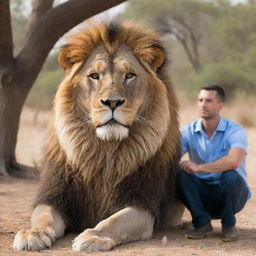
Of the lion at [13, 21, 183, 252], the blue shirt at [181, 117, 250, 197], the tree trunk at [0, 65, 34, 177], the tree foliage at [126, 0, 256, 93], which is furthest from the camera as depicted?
the tree foliage at [126, 0, 256, 93]

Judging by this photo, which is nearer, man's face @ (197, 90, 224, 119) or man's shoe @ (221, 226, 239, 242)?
man's shoe @ (221, 226, 239, 242)

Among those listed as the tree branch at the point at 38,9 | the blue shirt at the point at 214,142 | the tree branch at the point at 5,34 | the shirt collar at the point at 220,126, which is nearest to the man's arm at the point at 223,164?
the blue shirt at the point at 214,142

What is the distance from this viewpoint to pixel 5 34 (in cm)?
762

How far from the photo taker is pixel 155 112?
15.0 ft

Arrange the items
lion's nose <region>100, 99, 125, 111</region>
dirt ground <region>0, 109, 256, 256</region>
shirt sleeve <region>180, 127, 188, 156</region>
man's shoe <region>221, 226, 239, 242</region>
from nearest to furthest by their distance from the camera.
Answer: dirt ground <region>0, 109, 256, 256</region>, lion's nose <region>100, 99, 125, 111</region>, man's shoe <region>221, 226, 239, 242</region>, shirt sleeve <region>180, 127, 188, 156</region>

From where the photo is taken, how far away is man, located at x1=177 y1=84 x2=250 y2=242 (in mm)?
4699

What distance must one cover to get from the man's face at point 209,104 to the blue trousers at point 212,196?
0.49 metres

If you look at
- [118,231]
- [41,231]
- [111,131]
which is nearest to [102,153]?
[111,131]

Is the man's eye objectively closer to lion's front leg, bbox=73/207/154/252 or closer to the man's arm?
the man's arm

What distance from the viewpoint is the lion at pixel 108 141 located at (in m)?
4.46

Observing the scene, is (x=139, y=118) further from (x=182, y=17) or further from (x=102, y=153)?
(x=182, y=17)

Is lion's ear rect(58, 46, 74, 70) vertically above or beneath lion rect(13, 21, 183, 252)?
above

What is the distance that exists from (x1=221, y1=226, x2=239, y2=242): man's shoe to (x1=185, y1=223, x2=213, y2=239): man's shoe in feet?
0.38

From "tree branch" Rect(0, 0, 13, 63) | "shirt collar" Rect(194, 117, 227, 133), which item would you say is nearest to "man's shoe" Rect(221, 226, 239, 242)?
"shirt collar" Rect(194, 117, 227, 133)
